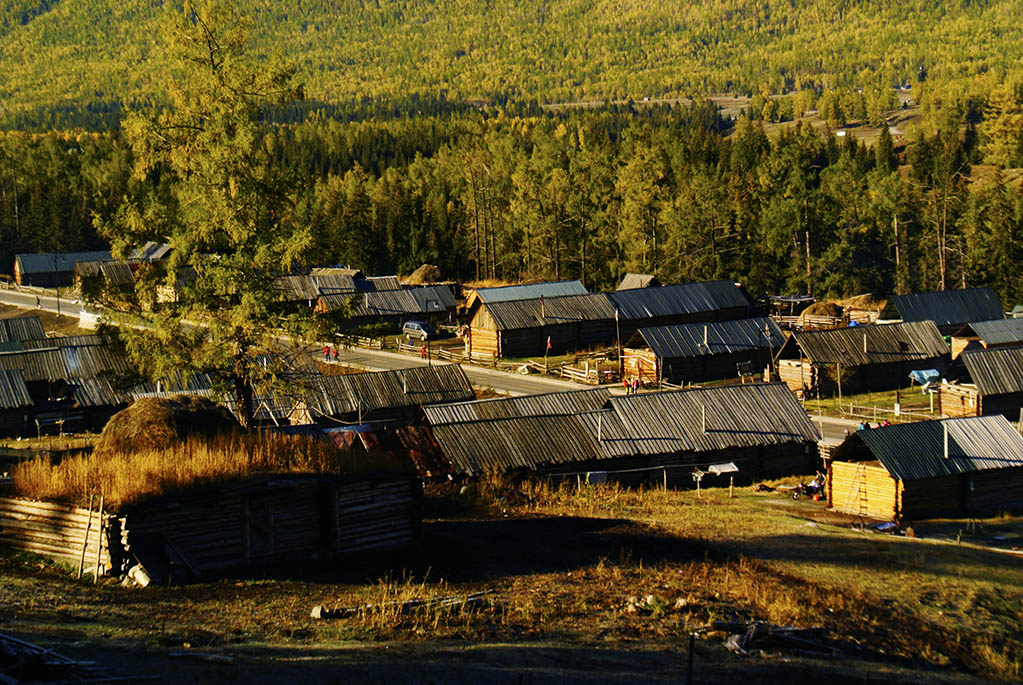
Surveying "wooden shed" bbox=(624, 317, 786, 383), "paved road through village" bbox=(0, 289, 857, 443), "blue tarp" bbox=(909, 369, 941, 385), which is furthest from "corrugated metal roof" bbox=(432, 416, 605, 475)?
"blue tarp" bbox=(909, 369, 941, 385)

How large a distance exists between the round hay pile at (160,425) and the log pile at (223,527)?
3143 millimetres

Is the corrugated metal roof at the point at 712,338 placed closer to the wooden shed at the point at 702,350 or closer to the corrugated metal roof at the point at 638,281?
the wooden shed at the point at 702,350

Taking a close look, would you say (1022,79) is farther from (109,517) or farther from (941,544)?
(109,517)

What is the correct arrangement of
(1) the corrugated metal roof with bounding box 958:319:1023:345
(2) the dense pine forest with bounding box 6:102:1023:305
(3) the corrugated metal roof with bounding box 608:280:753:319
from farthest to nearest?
(2) the dense pine forest with bounding box 6:102:1023:305, (3) the corrugated metal roof with bounding box 608:280:753:319, (1) the corrugated metal roof with bounding box 958:319:1023:345

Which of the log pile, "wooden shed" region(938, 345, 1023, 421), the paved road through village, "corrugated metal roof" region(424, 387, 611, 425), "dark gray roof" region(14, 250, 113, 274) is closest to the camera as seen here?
the log pile

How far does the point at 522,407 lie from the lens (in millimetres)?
39094

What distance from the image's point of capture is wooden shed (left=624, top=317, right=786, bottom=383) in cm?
5953

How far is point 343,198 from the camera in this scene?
5241 inches

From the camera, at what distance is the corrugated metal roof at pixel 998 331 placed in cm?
6112

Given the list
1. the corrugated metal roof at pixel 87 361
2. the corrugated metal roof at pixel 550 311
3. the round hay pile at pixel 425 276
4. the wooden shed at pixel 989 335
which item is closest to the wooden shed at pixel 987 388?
the wooden shed at pixel 989 335

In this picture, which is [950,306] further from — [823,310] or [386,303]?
[386,303]

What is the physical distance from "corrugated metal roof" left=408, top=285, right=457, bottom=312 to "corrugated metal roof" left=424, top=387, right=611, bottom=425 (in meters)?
41.6

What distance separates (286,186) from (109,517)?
42.6 feet

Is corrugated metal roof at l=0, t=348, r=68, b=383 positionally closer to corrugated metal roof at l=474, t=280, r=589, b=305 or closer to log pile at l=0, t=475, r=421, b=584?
corrugated metal roof at l=474, t=280, r=589, b=305
